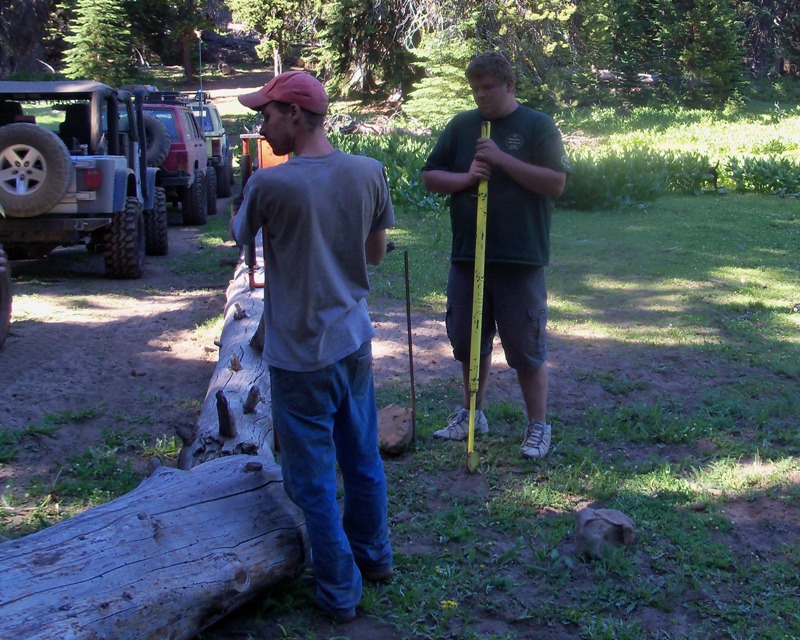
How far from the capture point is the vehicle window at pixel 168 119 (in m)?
13.1

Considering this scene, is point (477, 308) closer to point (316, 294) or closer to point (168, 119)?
point (316, 294)

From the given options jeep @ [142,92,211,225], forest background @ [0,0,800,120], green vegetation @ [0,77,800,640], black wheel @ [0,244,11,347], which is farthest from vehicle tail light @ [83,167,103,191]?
forest background @ [0,0,800,120]

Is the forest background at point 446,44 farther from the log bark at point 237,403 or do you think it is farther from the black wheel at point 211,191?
the log bark at point 237,403

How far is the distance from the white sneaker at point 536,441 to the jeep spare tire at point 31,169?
537cm

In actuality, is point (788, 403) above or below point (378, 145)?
below

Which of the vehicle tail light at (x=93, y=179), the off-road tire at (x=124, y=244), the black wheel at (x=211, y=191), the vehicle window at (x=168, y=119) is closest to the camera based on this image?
the vehicle tail light at (x=93, y=179)

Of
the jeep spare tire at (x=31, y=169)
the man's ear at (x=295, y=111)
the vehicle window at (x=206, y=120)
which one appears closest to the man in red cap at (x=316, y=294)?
the man's ear at (x=295, y=111)

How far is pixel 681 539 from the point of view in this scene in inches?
146

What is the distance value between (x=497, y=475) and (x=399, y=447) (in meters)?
0.56

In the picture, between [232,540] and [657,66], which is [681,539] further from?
[657,66]

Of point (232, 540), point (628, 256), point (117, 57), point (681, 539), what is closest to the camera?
point (232, 540)

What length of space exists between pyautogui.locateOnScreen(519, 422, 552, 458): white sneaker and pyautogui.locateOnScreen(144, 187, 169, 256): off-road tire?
732cm

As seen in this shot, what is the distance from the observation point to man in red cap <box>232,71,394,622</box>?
2.91 m

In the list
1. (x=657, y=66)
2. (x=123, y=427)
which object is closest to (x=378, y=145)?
(x=123, y=427)
